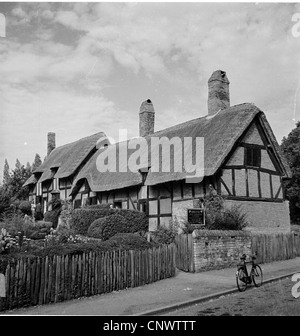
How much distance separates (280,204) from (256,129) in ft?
15.1

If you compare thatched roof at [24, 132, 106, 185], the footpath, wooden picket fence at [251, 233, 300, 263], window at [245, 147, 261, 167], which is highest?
thatched roof at [24, 132, 106, 185]

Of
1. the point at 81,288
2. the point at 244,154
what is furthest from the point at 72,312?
the point at 244,154

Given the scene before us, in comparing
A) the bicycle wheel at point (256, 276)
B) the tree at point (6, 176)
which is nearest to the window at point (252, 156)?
the bicycle wheel at point (256, 276)

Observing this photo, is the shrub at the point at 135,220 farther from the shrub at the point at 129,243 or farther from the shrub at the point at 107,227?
the shrub at the point at 129,243

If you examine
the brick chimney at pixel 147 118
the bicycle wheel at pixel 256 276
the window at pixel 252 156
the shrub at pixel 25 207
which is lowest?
the bicycle wheel at pixel 256 276

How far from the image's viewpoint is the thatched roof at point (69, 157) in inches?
1310

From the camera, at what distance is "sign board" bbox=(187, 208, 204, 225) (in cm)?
1529

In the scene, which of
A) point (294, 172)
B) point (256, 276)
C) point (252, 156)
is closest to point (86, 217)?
point (252, 156)

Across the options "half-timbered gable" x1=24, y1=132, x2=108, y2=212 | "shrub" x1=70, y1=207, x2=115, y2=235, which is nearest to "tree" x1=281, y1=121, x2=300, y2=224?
"half-timbered gable" x1=24, y1=132, x2=108, y2=212

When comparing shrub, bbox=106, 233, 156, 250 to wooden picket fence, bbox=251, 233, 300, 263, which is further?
wooden picket fence, bbox=251, 233, 300, 263

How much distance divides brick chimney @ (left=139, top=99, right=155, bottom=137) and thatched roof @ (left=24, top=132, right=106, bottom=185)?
612cm

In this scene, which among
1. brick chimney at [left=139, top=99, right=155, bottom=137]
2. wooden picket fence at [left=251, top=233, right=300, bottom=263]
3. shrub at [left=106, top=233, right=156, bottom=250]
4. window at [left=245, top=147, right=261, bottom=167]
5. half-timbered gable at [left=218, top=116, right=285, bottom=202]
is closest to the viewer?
shrub at [left=106, top=233, right=156, bottom=250]

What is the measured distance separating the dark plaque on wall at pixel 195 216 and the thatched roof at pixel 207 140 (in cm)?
340

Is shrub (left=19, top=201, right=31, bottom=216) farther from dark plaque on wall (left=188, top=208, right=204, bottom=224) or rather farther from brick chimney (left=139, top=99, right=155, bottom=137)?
dark plaque on wall (left=188, top=208, right=204, bottom=224)
